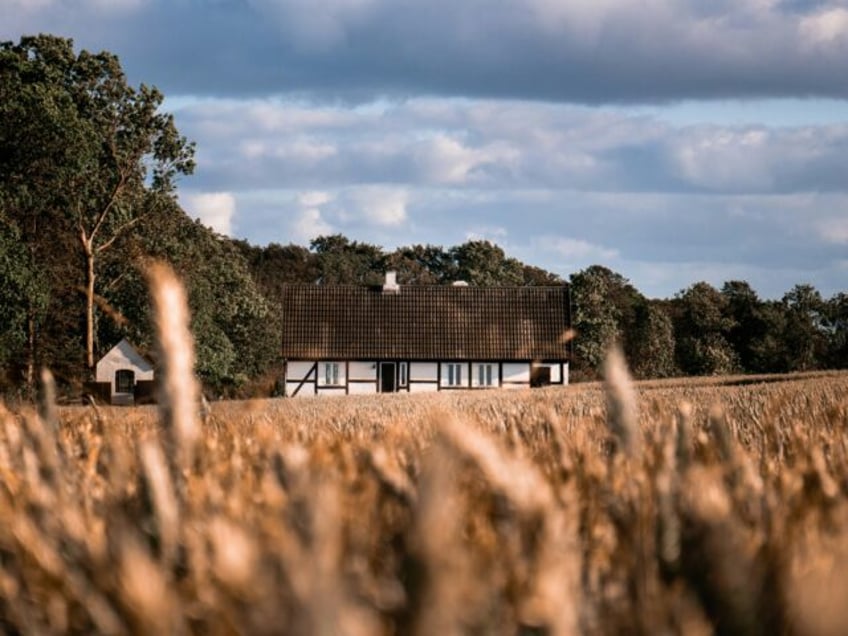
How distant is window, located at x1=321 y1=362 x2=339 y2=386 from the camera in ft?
180

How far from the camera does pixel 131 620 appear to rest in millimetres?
1443

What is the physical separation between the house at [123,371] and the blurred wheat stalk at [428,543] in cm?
4261

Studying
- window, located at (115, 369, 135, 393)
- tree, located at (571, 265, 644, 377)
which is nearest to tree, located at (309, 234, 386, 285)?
tree, located at (571, 265, 644, 377)

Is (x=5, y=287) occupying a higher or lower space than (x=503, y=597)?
higher

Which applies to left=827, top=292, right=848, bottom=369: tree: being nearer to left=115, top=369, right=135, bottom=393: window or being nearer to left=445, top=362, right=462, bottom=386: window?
left=445, top=362, right=462, bottom=386: window

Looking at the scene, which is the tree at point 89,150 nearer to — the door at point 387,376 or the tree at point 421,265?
the door at point 387,376

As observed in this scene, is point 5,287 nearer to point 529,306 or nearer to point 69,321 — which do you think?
point 69,321

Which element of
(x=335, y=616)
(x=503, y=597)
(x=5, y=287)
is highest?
(x=5, y=287)

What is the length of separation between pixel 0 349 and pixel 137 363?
45.0 feet

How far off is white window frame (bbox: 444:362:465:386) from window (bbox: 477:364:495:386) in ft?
2.91

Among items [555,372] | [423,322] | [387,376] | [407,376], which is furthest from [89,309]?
[555,372]

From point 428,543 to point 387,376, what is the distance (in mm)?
54395

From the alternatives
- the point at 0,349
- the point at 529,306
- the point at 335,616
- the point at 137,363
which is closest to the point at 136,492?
the point at 335,616

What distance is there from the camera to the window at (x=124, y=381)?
46812mm
